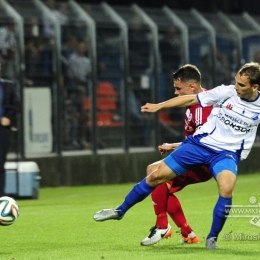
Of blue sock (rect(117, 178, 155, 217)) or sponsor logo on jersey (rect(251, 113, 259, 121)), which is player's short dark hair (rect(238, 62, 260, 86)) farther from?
blue sock (rect(117, 178, 155, 217))

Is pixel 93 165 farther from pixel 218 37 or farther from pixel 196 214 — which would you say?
pixel 196 214

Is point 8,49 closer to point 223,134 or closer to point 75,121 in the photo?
point 75,121

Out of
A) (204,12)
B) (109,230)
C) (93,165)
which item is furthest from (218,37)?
(109,230)

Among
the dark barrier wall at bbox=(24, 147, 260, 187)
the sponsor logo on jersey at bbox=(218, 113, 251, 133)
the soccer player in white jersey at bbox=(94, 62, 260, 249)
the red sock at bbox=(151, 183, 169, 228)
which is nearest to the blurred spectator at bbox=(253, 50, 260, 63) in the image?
the dark barrier wall at bbox=(24, 147, 260, 187)

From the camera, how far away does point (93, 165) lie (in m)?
20.8

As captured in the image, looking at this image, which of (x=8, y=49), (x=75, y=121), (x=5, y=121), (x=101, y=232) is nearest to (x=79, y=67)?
(x=75, y=121)

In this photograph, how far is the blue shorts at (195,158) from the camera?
918cm

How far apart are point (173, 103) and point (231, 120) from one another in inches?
23.0

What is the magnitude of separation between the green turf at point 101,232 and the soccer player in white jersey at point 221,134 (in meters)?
0.46

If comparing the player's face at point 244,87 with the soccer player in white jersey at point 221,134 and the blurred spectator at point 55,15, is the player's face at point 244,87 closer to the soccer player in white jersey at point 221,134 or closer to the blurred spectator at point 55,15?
the soccer player in white jersey at point 221,134

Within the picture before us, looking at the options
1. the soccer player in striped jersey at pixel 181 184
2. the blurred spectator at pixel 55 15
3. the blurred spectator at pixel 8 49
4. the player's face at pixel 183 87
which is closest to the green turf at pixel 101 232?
the soccer player in striped jersey at pixel 181 184

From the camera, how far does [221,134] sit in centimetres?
923

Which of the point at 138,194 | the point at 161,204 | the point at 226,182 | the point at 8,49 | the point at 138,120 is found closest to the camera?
the point at 226,182

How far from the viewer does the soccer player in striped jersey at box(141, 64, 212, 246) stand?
9727mm
